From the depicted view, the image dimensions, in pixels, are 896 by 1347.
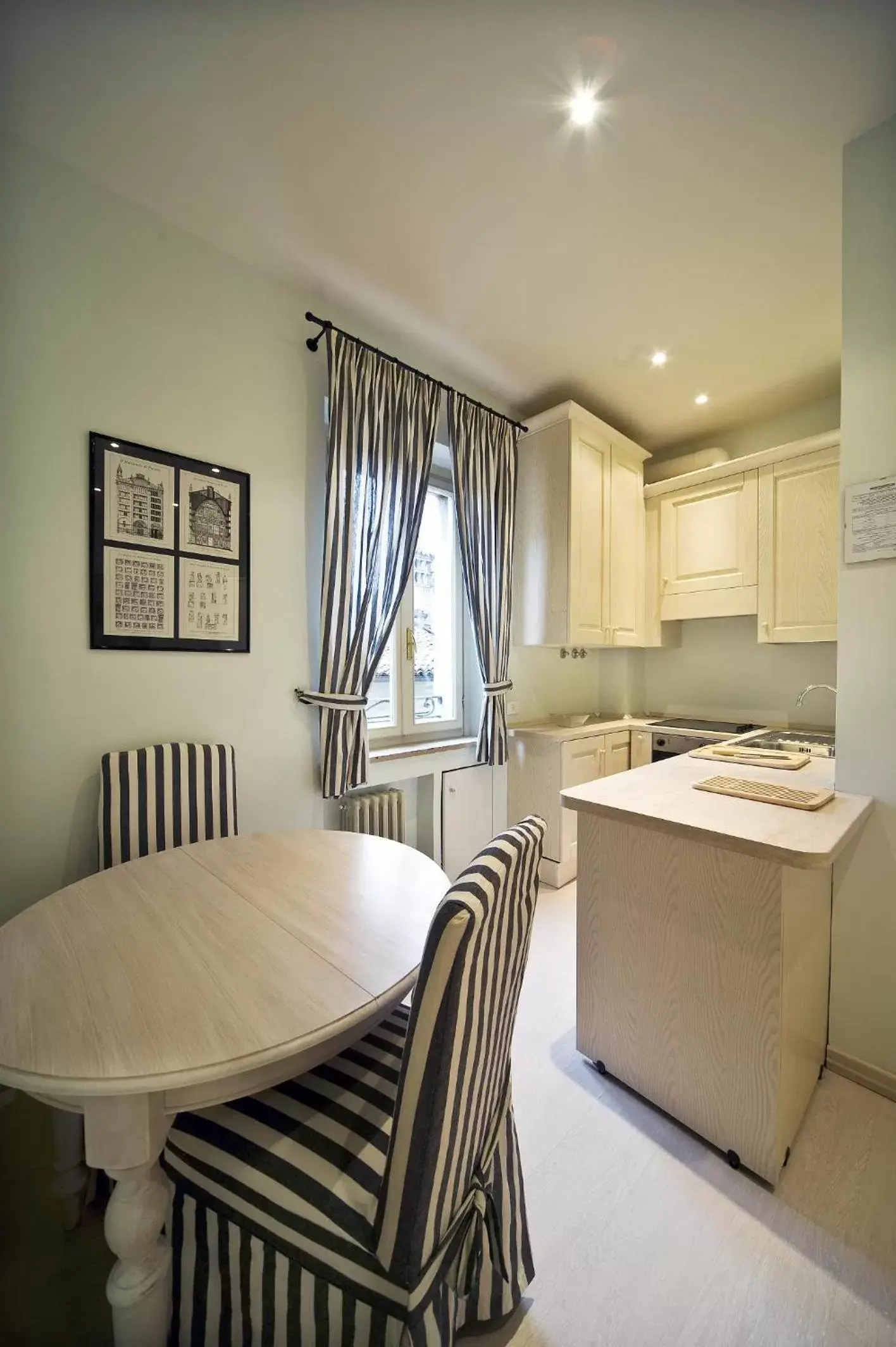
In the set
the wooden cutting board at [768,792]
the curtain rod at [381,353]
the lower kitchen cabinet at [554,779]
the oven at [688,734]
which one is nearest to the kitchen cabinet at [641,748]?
the oven at [688,734]

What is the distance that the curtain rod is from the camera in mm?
1957

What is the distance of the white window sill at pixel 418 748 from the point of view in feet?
7.53

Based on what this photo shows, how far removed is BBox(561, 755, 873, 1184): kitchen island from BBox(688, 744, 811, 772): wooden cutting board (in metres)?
0.24

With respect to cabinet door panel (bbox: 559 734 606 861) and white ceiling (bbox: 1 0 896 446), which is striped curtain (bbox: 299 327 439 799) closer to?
white ceiling (bbox: 1 0 896 446)

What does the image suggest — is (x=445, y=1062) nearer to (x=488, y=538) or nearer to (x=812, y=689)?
(x=488, y=538)

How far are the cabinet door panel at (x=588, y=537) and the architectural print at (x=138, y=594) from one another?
1987mm

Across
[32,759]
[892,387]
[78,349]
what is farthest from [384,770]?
[892,387]

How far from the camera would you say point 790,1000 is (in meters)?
1.22

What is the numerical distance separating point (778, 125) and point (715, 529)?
196cm

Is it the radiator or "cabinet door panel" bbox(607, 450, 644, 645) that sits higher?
"cabinet door panel" bbox(607, 450, 644, 645)

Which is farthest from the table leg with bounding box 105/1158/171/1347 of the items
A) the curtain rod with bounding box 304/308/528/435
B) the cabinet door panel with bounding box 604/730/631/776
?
the cabinet door panel with bounding box 604/730/631/776

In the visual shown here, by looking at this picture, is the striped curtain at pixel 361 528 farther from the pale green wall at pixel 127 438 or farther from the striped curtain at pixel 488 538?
the striped curtain at pixel 488 538

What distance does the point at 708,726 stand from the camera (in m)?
3.13

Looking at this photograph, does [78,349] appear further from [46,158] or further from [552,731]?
[552,731]
